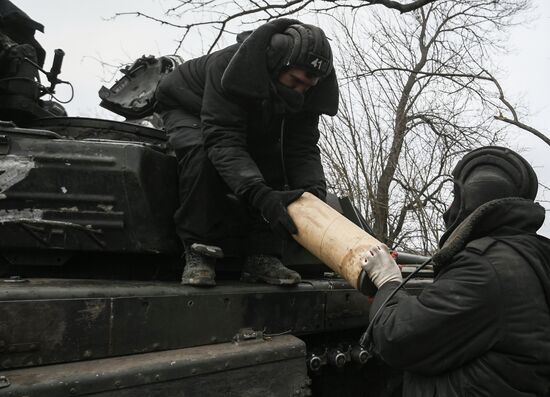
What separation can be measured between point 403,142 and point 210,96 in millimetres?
9773

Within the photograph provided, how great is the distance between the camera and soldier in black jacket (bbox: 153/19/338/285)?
9.73 ft

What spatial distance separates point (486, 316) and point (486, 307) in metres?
0.03

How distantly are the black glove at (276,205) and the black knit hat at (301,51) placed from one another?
2.26 feet

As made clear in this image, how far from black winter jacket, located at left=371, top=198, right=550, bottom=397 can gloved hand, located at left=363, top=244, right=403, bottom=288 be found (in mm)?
298

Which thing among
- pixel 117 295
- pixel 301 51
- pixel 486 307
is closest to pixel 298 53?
pixel 301 51

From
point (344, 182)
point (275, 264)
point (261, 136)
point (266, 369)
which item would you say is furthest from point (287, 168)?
point (344, 182)

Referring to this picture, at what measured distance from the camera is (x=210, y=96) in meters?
3.13

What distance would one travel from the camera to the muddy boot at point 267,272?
10.6 ft

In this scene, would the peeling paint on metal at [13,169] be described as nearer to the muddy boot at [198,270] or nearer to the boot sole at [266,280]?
the muddy boot at [198,270]

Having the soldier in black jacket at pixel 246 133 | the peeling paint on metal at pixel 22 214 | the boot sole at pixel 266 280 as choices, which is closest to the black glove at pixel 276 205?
the soldier in black jacket at pixel 246 133

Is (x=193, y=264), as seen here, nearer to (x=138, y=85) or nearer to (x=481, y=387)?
(x=481, y=387)

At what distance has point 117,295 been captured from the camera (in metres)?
2.53

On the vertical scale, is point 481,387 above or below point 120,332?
above

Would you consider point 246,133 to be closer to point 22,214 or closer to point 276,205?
point 276,205
